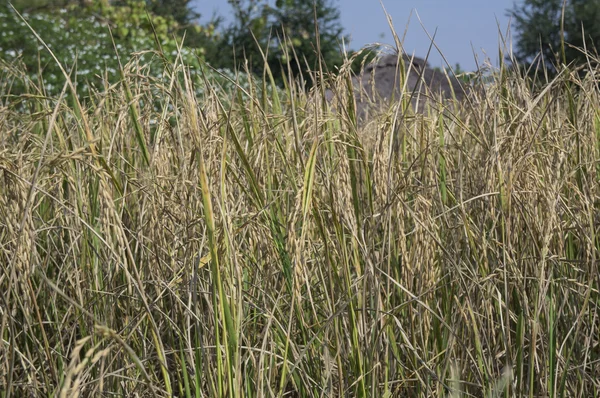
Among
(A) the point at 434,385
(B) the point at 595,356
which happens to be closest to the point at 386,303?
(A) the point at 434,385

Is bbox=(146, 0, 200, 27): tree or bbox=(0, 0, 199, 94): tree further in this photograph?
bbox=(146, 0, 200, 27): tree

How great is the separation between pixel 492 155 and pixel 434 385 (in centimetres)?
50

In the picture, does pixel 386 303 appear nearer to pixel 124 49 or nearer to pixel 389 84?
pixel 124 49

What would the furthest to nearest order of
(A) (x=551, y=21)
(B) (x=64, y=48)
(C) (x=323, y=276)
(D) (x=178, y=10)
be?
(D) (x=178, y=10) → (A) (x=551, y=21) → (B) (x=64, y=48) → (C) (x=323, y=276)

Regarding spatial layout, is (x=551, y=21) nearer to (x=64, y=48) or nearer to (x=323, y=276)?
(x=64, y=48)

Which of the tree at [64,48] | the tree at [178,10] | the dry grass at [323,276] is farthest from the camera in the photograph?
the tree at [178,10]

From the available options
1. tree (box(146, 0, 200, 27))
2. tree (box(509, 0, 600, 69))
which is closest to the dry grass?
tree (box(509, 0, 600, 69))

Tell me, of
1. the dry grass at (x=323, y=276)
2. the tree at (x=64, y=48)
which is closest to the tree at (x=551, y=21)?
the tree at (x=64, y=48)

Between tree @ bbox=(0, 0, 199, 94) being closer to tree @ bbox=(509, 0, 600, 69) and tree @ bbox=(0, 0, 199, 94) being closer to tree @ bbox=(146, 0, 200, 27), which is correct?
tree @ bbox=(509, 0, 600, 69)

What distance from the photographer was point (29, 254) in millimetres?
1351

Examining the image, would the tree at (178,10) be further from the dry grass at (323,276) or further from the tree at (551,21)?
the dry grass at (323,276)

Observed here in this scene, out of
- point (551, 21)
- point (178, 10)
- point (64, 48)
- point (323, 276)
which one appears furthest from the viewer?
point (178, 10)

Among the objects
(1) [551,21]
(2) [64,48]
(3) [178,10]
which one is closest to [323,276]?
(2) [64,48]

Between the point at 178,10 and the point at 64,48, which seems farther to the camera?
the point at 178,10
